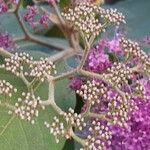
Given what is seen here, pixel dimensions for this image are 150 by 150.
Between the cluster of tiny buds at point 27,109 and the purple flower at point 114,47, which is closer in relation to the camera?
the cluster of tiny buds at point 27,109

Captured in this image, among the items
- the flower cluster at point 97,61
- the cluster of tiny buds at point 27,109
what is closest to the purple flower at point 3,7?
the flower cluster at point 97,61

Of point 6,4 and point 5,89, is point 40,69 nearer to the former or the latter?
point 5,89

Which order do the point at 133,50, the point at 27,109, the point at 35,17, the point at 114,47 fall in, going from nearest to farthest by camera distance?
the point at 27,109 → the point at 133,50 → the point at 114,47 → the point at 35,17

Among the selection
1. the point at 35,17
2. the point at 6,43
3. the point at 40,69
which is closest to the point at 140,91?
the point at 40,69

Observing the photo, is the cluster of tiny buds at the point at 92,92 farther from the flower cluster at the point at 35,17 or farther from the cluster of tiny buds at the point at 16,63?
the flower cluster at the point at 35,17

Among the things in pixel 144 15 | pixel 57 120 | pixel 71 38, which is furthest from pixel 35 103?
pixel 144 15

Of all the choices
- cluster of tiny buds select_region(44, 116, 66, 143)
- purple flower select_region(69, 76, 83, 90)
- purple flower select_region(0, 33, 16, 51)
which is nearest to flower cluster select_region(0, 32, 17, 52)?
purple flower select_region(0, 33, 16, 51)

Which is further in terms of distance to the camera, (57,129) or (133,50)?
(133,50)
